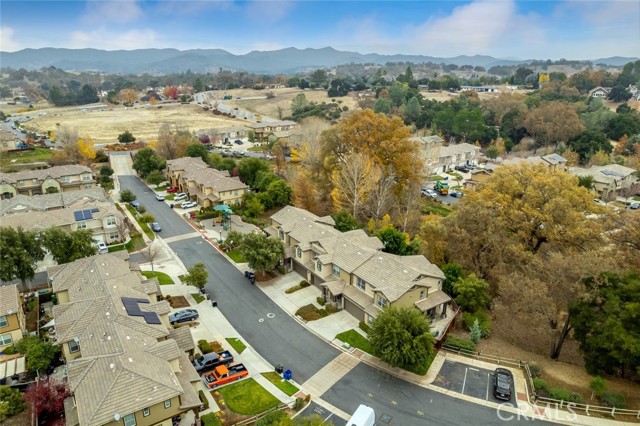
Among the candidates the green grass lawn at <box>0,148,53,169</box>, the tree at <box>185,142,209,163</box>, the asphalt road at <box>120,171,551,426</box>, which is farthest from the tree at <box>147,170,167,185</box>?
the asphalt road at <box>120,171,551,426</box>

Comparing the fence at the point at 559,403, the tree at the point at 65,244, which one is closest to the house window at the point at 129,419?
the tree at the point at 65,244

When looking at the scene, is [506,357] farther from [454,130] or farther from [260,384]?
[454,130]

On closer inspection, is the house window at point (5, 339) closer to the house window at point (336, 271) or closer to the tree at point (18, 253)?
the tree at point (18, 253)

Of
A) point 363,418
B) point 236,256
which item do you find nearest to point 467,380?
point 363,418

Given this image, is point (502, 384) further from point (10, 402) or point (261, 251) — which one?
point (10, 402)

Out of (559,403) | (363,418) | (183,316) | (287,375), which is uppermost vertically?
(363,418)
